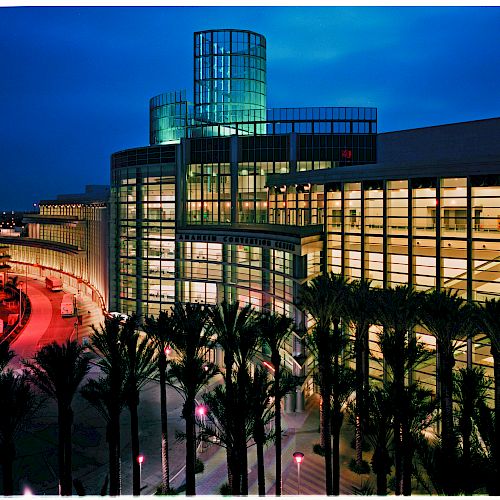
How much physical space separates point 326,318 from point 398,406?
23.5 ft

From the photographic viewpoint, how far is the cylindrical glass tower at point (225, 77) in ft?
204

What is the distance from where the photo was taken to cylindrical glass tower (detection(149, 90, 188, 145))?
63469 mm

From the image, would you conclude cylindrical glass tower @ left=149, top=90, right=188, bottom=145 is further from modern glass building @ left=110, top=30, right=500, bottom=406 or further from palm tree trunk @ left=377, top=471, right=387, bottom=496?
palm tree trunk @ left=377, top=471, right=387, bottom=496

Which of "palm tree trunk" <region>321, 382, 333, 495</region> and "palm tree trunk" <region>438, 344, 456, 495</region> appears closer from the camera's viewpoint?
"palm tree trunk" <region>438, 344, 456, 495</region>

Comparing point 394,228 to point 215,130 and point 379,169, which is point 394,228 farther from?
point 215,130

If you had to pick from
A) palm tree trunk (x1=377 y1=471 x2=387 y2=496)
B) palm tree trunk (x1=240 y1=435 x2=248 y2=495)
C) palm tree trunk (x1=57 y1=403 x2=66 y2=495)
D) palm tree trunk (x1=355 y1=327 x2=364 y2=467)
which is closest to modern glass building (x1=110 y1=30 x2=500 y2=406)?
palm tree trunk (x1=355 y1=327 x2=364 y2=467)

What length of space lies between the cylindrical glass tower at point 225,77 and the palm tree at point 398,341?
41.9m

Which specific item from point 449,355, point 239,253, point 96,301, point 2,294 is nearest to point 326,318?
point 449,355

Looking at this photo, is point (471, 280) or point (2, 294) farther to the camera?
point (2, 294)

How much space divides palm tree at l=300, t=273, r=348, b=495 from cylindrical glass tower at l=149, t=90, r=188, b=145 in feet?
131

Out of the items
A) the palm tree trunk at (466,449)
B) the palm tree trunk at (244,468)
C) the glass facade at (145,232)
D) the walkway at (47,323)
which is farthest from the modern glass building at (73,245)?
the palm tree trunk at (466,449)

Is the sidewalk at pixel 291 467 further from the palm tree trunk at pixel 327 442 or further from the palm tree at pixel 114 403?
the palm tree at pixel 114 403

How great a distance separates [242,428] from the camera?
20.9m

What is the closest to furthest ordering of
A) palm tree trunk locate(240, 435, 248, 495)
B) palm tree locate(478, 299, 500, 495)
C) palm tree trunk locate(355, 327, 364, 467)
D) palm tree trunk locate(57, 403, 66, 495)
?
palm tree locate(478, 299, 500, 495) < palm tree trunk locate(240, 435, 248, 495) < palm tree trunk locate(57, 403, 66, 495) < palm tree trunk locate(355, 327, 364, 467)
